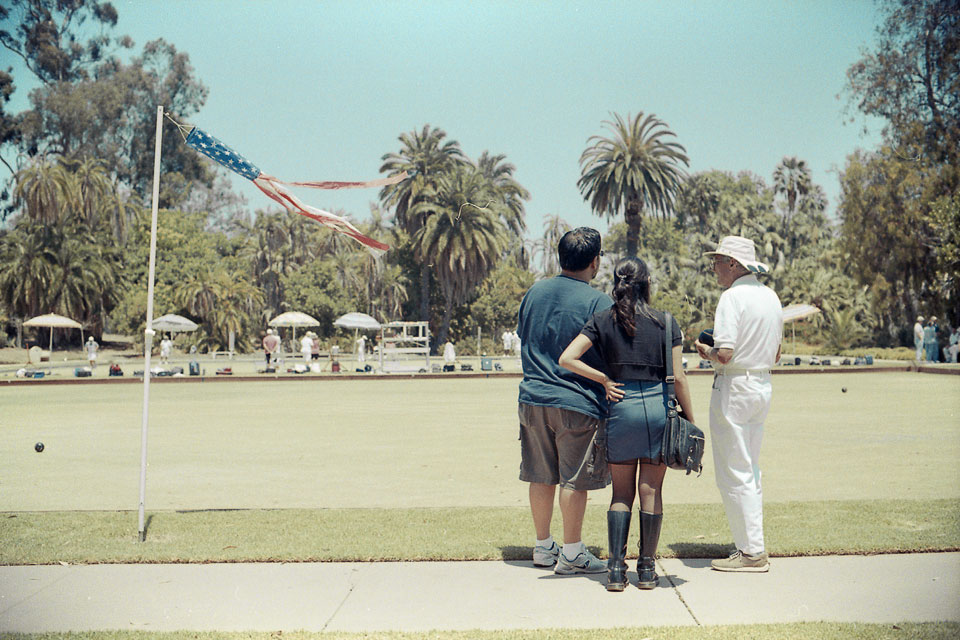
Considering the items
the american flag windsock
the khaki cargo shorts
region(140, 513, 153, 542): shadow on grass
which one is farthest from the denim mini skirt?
region(140, 513, 153, 542): shadow on grass

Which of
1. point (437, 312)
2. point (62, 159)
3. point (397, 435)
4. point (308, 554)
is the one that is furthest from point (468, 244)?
point (308, 554)

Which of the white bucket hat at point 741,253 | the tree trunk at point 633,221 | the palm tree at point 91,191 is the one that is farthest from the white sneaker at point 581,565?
the tree trunk at point 633,221

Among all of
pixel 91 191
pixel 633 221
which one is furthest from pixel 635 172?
pixel 91 191

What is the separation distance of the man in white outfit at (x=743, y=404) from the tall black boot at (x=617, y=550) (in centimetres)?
69

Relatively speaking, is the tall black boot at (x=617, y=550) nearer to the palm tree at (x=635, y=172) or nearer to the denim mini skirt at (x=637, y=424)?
the denim mini skirt at (x=637, y=424)

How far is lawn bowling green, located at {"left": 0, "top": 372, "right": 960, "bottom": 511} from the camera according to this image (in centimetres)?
870

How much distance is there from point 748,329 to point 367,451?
744 centimetres

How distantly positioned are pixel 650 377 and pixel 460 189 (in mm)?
56946

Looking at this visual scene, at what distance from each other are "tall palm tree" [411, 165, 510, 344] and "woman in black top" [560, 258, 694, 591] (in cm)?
5475

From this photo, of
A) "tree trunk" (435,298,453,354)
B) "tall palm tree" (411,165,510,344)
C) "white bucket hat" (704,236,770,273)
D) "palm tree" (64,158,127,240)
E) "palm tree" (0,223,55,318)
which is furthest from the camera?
"tree trunk" (435,298,453,354)

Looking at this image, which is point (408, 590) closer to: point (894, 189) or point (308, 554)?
point (308, 554)

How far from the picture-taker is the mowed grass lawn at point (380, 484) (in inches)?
249

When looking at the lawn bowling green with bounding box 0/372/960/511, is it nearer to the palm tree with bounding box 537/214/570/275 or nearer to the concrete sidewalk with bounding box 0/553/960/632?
the concrete sidewalk with bounding box 0/553/960/632

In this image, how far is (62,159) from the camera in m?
54.8
